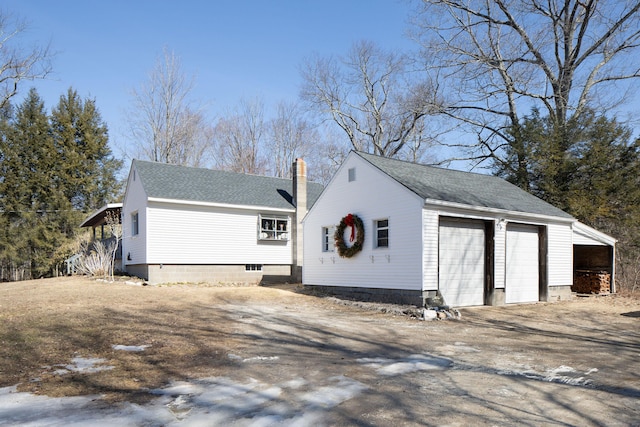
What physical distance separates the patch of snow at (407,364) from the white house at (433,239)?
5.91 meters

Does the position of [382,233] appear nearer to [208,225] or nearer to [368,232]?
[368,232]

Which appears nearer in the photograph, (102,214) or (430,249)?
(430,249)

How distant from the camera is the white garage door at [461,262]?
14414 mm

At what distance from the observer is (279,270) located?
902 inches

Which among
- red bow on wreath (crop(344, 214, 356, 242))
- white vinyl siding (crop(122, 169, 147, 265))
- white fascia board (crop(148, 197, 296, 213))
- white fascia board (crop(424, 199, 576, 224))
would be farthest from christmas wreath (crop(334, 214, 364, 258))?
white vinyl siding (crop(122, 169, 147, 265))

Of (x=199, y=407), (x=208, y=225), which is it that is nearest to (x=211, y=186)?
(x=208, y=225)

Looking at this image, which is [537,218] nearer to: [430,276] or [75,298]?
[430,276]

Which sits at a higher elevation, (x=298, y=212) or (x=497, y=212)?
(x=298, y=212)

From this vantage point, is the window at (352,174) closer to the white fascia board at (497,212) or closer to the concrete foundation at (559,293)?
the white fascia board at (497,212)

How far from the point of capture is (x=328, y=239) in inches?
697

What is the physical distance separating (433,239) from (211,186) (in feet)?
38.6

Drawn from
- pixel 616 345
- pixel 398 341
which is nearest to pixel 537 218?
pixel 616 345

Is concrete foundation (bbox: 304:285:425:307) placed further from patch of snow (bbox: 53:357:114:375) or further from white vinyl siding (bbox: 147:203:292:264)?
patch of snow (bbox: 53:357:114:375)

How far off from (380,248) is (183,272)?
9092 mm
